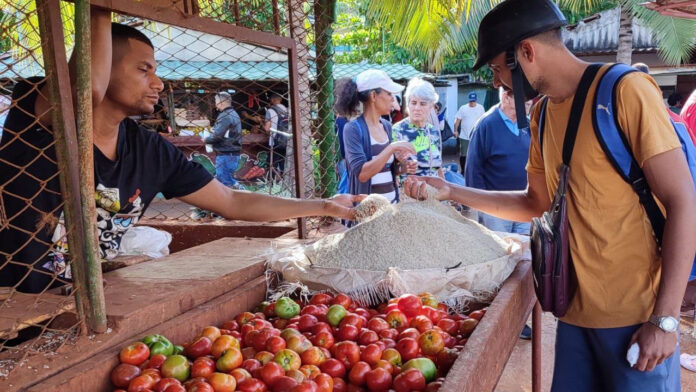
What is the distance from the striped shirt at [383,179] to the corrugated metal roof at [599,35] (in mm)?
9495

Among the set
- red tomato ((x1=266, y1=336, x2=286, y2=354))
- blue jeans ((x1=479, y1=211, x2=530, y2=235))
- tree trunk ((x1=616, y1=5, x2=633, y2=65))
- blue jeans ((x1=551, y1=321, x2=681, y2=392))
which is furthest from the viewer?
tree trunk ((x1=616, y1=5, x2=633, y2=65))

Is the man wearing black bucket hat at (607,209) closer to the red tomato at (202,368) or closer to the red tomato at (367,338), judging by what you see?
the red tomato at (367,338)

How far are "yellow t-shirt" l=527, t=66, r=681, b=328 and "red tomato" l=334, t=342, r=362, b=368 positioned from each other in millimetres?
814

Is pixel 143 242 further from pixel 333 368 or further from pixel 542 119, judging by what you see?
pixel 542 119

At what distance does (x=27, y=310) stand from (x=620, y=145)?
6.61 ft

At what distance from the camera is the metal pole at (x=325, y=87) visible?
4.45 m

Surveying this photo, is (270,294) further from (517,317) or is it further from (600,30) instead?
(600,30)

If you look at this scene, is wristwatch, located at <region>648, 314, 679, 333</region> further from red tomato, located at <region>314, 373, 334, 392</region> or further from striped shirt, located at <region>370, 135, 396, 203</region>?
striped shirt, located at <region>370, 135, 396, 203</region>

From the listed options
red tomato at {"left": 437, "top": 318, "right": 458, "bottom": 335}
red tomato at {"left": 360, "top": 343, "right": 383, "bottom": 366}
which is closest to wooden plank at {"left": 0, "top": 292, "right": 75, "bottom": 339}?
red tomato at {"left": 360, "top": 343, "right": 383, "bottom": 366}

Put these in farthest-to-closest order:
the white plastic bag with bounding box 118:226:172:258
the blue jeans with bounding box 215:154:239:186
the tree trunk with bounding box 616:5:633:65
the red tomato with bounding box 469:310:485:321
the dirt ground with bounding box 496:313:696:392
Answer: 1. the tree trunk with bounding box 616:5:633:65
2. the blue jeans with bounding box 215:154:239:186
3. the dirt ground with bounding box 496:313:696:392
4. the white plastic bag with bounding box 118:226:172:258
5. the red tomato with bounding box 469:310:485:321

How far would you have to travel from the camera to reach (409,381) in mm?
1764

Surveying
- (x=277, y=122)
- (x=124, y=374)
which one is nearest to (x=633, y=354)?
(x=124, y=374)

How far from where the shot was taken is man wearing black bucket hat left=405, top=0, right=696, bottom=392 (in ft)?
5.56

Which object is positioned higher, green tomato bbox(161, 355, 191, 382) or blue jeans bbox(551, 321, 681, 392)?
green tomato bbox(161, 355, 191, 382)
